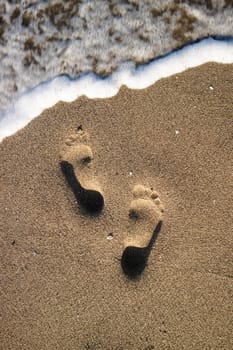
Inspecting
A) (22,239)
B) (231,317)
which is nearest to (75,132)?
(22,239)

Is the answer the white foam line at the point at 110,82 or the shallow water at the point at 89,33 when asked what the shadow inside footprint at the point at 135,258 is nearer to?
the white foam line at the point at 110,82

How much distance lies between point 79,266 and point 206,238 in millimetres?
897

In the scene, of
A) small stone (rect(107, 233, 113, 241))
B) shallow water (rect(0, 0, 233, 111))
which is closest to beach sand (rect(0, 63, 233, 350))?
small stone (rect(107, 233, 113, 241))

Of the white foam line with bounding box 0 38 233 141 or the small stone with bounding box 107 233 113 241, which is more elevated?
the white foam line with bounding box 0 38 233 141

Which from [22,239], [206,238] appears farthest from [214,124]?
[22,239]

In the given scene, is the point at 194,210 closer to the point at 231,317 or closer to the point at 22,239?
the point at 231,317

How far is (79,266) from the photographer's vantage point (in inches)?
99.7

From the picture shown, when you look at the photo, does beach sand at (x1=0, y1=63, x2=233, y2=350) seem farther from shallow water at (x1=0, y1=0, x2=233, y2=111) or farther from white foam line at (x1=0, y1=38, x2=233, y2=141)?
shallow water at (x1=0, y1=0, x2=233, y2=111)

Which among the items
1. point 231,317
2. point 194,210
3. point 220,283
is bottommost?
point 231,317

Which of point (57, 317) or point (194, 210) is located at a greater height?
point (194, 210)

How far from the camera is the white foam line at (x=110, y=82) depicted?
8.25ft

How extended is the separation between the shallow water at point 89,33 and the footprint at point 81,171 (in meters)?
0.51

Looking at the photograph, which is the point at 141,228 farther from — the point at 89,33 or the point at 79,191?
the point at 89,33

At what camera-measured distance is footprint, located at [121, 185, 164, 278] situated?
8.21 ft
